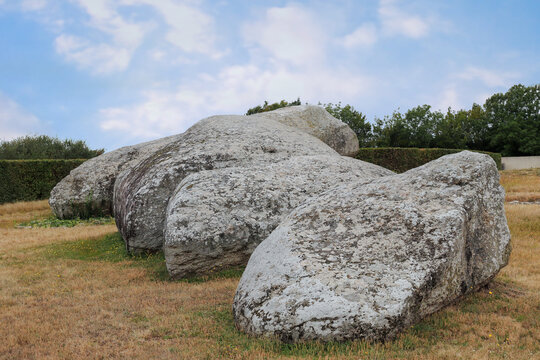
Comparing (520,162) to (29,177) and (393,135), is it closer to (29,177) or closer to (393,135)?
(393,135)

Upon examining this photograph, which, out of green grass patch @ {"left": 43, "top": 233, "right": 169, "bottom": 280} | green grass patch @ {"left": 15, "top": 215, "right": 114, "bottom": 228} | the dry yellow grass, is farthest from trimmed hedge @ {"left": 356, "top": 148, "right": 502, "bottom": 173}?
green grass patch @ {"left": 43, "top": 233, "right": 169, "bottom": 280}

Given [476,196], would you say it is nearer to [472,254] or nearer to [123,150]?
[472,254]

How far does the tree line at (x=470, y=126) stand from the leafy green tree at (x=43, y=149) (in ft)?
70.2

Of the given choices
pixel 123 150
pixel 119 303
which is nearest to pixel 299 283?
pixel 119 303

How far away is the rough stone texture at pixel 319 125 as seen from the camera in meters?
17.8

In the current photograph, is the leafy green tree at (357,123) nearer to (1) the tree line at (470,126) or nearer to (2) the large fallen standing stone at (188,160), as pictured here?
(1) the tree line at (470,126)

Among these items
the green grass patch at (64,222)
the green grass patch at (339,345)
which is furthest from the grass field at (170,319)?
the green grass patch at (64,222)

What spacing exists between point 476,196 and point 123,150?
639 inches

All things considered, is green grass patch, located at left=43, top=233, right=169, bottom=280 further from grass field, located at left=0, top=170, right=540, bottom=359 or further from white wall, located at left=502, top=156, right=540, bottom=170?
white wall, located at left=502, top=156, right=540, bottom=170

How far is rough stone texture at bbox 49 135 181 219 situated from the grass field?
772 cm

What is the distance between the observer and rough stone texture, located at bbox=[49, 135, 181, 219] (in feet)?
61.4

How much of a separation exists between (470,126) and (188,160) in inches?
2256

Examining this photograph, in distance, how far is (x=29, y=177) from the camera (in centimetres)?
2598

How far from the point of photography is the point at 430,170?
7.17 metres
